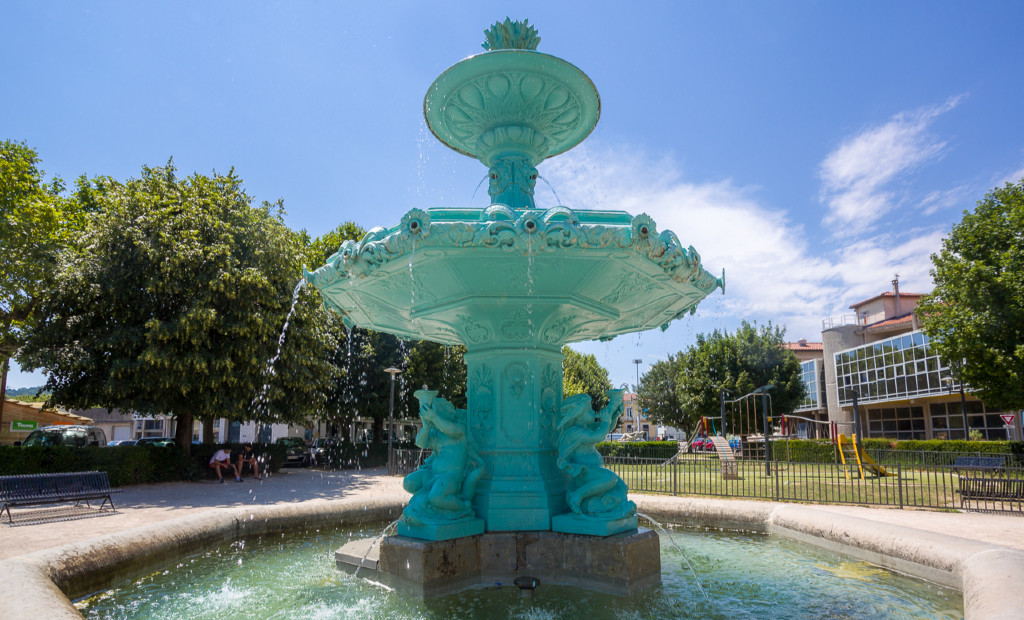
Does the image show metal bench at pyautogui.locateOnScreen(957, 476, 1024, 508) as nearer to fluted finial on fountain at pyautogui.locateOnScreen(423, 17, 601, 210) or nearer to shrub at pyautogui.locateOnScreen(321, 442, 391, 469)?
fluted finial on fountain at pyautogui.locateOnScreen(423, 17, 601, 210)

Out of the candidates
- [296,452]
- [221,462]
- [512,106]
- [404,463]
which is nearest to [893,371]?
[404,463]

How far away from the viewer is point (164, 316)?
1714cm

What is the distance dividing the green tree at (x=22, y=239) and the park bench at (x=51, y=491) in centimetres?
793

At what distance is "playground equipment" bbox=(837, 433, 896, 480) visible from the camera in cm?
1773

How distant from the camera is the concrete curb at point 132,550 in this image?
3.07 metres

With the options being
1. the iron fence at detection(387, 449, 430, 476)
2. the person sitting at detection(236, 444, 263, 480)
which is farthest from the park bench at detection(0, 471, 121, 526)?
the iron fence at detection(387, 449, 430, 476)

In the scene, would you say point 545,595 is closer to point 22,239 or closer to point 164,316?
point 164,316

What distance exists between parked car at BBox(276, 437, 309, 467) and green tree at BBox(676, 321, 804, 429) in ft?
74.1

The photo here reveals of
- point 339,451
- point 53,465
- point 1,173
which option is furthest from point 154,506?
point 339,451

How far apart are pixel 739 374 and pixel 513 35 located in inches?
1346

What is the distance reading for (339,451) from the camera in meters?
26.1

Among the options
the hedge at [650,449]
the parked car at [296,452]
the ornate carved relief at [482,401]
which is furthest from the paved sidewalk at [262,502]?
the hedge at [650,449]

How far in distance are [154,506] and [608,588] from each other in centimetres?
1138

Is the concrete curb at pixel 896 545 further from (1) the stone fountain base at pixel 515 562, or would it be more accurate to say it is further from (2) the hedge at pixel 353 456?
(2) the hedge at pixel 353 456
